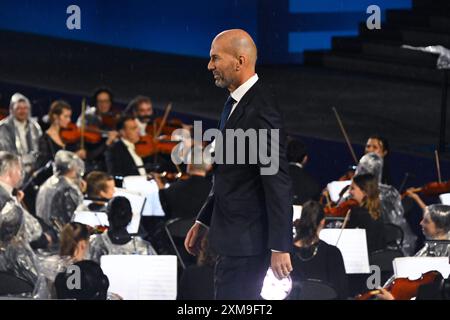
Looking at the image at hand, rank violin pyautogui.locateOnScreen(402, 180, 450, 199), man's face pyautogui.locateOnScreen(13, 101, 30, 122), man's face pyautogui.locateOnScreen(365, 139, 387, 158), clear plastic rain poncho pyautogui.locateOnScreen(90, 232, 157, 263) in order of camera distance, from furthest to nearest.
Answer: man's face pyautogui.locateOnScreen(13, 101, 30, 122)
man's face pyautogui.locateOnScreen(365, 139, 387, 158)
violin pyautogui.locateOnScreen(402, 180, 450, 199)
clear plastic rain poncho pyautogui.locateOnScreen(90, 232, 157, 263)

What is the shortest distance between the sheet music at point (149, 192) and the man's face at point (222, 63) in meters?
4.54

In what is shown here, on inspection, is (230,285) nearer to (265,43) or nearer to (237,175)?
(237,175)

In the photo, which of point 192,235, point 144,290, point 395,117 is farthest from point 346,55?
point 192,235

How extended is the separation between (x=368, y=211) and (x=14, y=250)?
8.42 ft

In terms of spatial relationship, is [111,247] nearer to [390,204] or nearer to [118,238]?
[118,238]

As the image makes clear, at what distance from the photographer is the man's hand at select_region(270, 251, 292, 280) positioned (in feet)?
16.0

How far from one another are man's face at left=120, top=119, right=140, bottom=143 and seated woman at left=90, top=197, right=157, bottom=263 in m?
3.54

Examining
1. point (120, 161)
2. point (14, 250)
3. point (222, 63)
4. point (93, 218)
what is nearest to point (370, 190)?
point (93, 218)

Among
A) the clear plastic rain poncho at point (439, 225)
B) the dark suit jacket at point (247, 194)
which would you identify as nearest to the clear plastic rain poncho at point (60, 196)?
the clear plastic rain poncho at point (439, 225)

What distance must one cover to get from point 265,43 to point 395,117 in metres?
3.77

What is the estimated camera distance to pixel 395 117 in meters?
13.1

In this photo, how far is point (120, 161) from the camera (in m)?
11.4

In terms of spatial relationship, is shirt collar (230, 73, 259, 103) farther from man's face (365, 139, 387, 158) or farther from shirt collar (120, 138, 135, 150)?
shirt collar (120, 138, 135, 150)

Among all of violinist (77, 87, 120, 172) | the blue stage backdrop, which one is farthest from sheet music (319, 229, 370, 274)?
the blue stage backdrop
